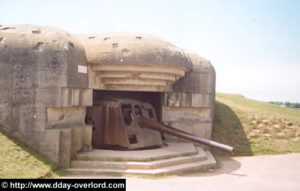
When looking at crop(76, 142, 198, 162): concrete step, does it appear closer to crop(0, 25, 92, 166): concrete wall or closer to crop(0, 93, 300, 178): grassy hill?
crop(0, 25, 92, 166): concrete wall

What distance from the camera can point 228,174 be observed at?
7.77 m

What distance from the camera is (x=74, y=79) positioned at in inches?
304

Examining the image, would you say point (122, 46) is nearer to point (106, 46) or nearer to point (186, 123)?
point (106, 46)

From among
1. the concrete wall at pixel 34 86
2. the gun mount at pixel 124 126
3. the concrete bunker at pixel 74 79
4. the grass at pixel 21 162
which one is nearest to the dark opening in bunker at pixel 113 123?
the gun mount at pixel 124 126

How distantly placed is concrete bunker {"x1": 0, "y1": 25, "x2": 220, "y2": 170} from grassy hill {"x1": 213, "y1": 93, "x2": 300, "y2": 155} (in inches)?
75.5

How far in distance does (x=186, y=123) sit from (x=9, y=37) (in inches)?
245

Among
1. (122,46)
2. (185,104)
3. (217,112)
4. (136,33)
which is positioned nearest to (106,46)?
(122,46)

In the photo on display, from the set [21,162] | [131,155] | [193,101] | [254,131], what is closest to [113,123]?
[131,155]

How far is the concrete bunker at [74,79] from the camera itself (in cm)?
702

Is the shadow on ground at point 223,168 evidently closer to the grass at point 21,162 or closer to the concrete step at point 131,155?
the concrete step at point 131,155

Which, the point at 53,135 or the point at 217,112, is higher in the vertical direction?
the point at 53,135

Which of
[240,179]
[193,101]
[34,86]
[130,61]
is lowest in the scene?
[240,179]

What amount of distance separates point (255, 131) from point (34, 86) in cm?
843

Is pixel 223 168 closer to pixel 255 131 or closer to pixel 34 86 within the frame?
pixel 255 131
